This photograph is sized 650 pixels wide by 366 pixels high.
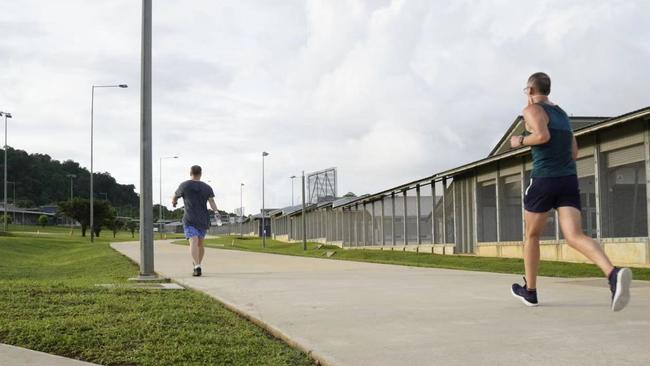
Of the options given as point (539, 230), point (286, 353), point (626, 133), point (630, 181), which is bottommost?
point (286, 353)

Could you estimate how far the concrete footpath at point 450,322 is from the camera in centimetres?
429

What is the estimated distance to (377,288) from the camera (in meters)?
8.78

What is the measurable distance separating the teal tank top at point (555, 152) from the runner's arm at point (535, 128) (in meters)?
0.09

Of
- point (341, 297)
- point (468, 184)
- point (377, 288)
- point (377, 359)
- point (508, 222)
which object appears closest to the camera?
point (377, 359)

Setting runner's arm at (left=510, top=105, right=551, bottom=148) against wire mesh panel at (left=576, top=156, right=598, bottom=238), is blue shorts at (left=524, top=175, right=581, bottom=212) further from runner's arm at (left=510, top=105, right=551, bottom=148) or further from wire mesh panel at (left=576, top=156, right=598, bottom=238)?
wire mesh panel at (left=576, top=156, right=598, bottom=238)

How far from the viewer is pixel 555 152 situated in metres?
5.87

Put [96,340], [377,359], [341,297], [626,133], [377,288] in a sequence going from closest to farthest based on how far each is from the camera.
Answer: [377,359], [96,340], [341,297], [377,288], [626,133]

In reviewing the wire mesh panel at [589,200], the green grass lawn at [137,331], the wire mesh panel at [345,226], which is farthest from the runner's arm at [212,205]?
Result: the wire mesh panel at [345,226]

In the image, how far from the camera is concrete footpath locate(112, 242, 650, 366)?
4.29m

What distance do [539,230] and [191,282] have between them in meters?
5.59

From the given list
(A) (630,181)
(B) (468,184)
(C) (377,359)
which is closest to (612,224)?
(A) (630,181)

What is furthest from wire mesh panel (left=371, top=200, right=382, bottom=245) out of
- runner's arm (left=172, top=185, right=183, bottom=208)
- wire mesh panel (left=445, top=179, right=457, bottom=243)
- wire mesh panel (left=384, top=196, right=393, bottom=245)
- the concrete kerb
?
the concrete kerb

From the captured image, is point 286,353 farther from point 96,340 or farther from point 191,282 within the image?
point 191,282

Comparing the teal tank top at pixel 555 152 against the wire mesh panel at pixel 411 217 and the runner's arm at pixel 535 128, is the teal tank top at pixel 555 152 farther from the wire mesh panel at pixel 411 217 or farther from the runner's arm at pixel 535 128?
the wire mesh panel at pixel 411 217
